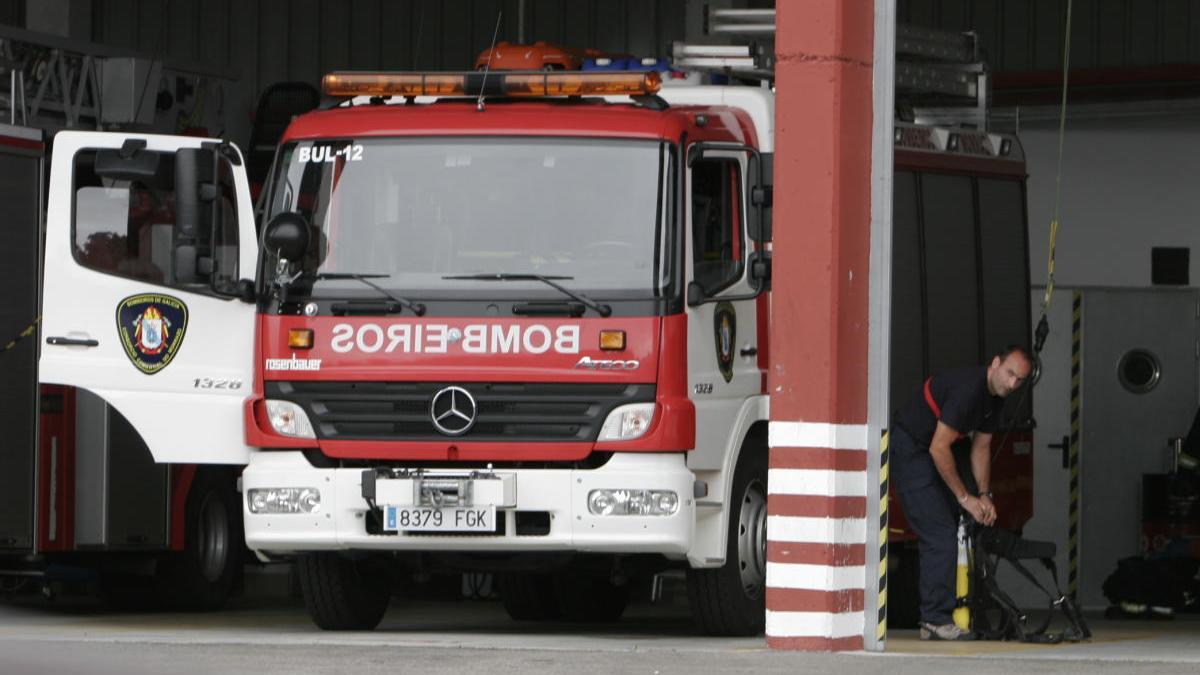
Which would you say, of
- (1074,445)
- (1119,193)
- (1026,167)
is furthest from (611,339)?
(1119,193)

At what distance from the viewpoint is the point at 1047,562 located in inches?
487

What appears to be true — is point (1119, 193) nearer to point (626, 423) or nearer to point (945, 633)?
point (945, 633)

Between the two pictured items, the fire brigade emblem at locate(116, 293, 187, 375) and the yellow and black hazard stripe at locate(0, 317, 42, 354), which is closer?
the fire brigade emblem at locate(116, 293, 187, 375)

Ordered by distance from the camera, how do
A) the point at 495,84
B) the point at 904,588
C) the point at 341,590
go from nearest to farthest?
the point at 495,84 < the point at 341,590 < the point at 904,588

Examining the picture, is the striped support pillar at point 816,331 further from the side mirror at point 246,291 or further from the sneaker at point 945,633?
the side mirror at point 246,291

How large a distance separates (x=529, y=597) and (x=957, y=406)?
3.50m

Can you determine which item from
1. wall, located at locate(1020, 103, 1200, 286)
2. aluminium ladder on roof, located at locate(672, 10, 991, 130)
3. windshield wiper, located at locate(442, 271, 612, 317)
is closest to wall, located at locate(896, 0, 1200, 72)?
wall, located at locate(1020, 103, 1200, 286)

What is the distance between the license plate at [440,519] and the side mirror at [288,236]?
123 centimetres

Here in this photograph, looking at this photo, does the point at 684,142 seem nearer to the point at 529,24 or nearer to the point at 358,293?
the point at 358,293

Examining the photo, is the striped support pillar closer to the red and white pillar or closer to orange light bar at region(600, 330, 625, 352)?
the red and white pillar

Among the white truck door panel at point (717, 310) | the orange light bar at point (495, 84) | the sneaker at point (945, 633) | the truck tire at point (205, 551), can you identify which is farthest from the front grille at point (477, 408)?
the truck tire at point (205, 551)

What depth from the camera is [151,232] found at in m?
12.5

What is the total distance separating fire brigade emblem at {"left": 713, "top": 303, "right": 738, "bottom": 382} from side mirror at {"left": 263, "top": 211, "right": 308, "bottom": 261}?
1.91 m

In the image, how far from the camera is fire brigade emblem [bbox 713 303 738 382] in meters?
11.5
